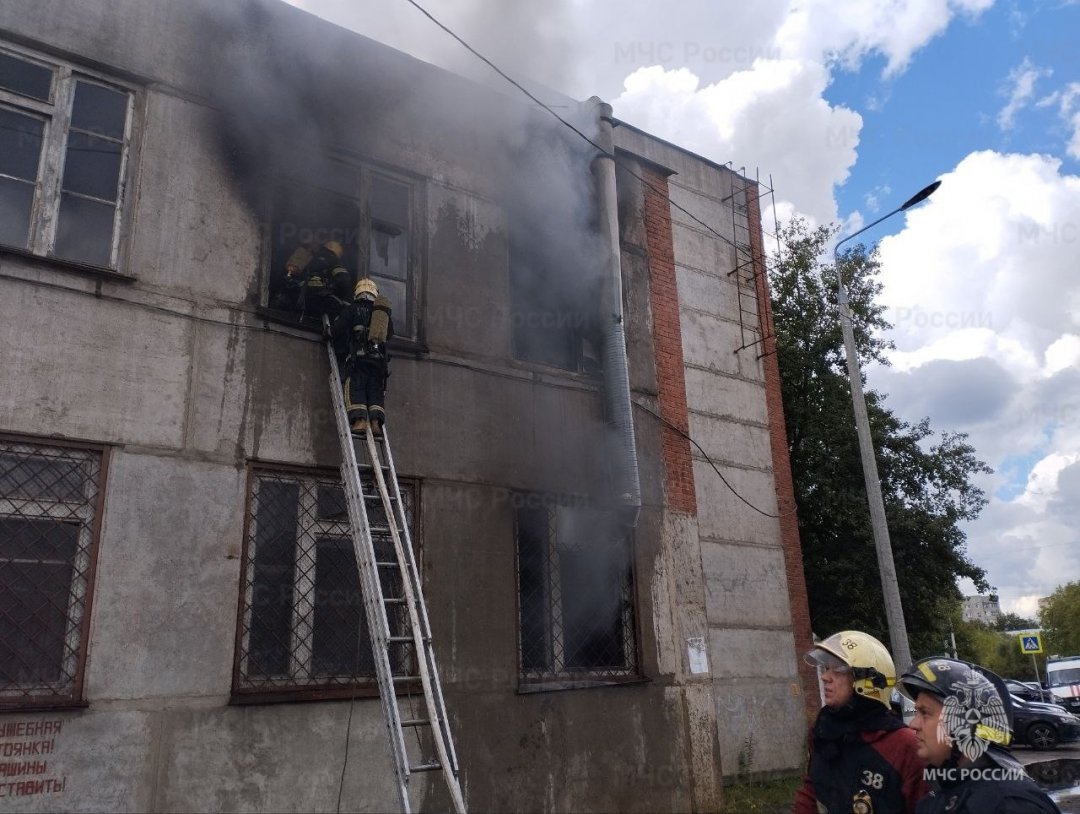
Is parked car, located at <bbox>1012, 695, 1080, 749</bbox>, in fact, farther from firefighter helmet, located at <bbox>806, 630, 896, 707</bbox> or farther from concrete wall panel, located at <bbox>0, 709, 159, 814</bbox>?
concrete wall panel, located at <bbox>0, 709, 159, 814</bbox>

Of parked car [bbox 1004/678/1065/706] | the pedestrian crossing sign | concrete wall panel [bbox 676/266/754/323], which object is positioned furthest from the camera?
parked car [bbox 1004/678/1065/706]

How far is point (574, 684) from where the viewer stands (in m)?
7.79

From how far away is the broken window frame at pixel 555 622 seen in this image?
7723mm

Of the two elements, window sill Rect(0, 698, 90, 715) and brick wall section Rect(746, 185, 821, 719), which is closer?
window sill Rect(0, 698, 90, 715)

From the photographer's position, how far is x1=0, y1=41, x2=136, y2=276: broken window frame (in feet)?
20.1

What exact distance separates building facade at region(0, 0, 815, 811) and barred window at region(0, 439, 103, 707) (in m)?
0.02

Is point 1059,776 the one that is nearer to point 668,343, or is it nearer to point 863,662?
point 668,343

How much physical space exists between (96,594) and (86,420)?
121 centimetres

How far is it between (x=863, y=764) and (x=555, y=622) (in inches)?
200

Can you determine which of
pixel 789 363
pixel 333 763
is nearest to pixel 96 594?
pixel 333 763

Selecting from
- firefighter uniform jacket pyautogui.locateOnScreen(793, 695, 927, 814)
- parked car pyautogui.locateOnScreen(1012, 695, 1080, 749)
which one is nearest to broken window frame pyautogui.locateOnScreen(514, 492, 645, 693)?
firefighter uniform jacket pyautogui.locateOnScreen(793, 695, 927, 814)

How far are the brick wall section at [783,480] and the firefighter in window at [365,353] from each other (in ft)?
21.0

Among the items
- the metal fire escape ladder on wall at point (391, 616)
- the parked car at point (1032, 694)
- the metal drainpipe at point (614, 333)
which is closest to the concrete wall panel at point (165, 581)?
the metal fire escape ladder on wall at point (391, 616)

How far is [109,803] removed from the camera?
5.38 m
